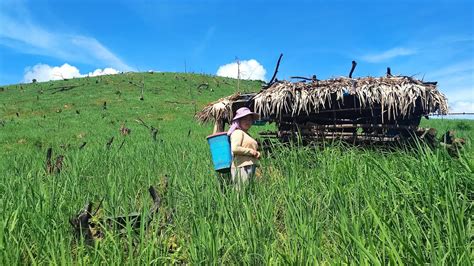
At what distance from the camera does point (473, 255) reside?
249cm

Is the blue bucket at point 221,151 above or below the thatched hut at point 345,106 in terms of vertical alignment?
below

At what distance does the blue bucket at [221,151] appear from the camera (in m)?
5.39

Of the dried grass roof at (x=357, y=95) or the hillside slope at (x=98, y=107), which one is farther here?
the hillside slope at (x=98, y=107)

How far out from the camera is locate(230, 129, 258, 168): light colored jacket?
495cm

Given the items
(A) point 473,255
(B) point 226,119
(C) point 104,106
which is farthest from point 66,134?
(A) point 473,255

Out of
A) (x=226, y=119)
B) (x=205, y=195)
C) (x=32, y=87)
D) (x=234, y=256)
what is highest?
(x=32, y=87)

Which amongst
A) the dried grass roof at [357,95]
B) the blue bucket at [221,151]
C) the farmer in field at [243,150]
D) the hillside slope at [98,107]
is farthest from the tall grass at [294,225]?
the hillside slope at [98,107]

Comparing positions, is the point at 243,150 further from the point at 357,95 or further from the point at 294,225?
the point at 357,95

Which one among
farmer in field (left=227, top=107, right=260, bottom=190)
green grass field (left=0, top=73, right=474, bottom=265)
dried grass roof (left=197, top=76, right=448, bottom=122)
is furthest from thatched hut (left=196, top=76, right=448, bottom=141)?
farmer in field (left=227, top=107, right=260, bottom=190)

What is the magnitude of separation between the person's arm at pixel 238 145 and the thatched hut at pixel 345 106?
94.2 inches

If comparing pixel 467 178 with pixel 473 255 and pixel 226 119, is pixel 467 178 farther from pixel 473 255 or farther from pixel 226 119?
pixel 226 119

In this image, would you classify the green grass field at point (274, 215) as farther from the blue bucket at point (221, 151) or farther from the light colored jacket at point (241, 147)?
the blue bucket at point (221, 151)

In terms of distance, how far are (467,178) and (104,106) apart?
24553 millimetres

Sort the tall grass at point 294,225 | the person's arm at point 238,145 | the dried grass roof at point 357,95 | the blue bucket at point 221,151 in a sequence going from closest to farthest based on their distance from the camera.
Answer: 1. the tall grass at point 294,225
2. the person's arm at point 238,145
3. the blue bucket at point 221,151
4. the dried grass roof at point 357,95
